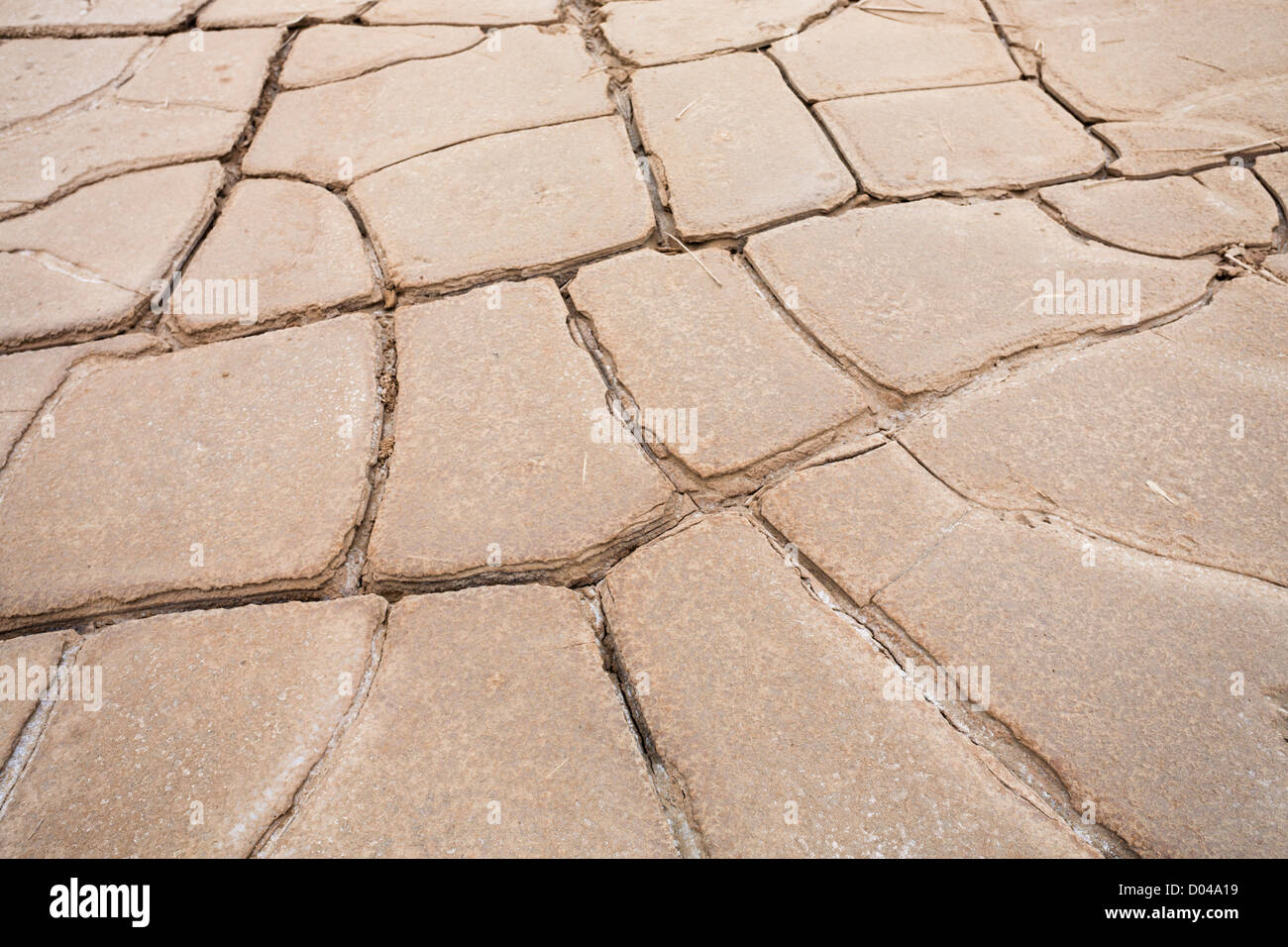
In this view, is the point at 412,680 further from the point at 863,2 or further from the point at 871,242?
the point at 863,2

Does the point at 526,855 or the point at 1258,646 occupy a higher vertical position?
the point at 1258,646

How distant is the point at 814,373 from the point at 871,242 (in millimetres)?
405

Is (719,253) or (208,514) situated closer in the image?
(208,514)

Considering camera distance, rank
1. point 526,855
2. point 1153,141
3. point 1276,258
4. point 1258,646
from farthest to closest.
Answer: point 1153,141 → point 1276,258 → point 1258,646 → point 526,855

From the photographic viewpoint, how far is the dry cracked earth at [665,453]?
3.45 ft

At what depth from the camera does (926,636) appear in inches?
45.2

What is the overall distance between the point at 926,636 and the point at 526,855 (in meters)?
0.59

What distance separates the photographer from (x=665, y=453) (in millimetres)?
1382

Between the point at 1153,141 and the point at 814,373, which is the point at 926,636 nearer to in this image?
the point at 814,373

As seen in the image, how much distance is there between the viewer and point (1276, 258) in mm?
1632

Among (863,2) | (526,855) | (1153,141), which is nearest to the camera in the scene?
(526,855)

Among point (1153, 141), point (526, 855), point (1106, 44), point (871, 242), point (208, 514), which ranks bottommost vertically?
point (526, 855)

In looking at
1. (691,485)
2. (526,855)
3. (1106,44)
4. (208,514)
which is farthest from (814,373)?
(1106,44)

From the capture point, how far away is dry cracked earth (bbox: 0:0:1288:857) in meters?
1.05
